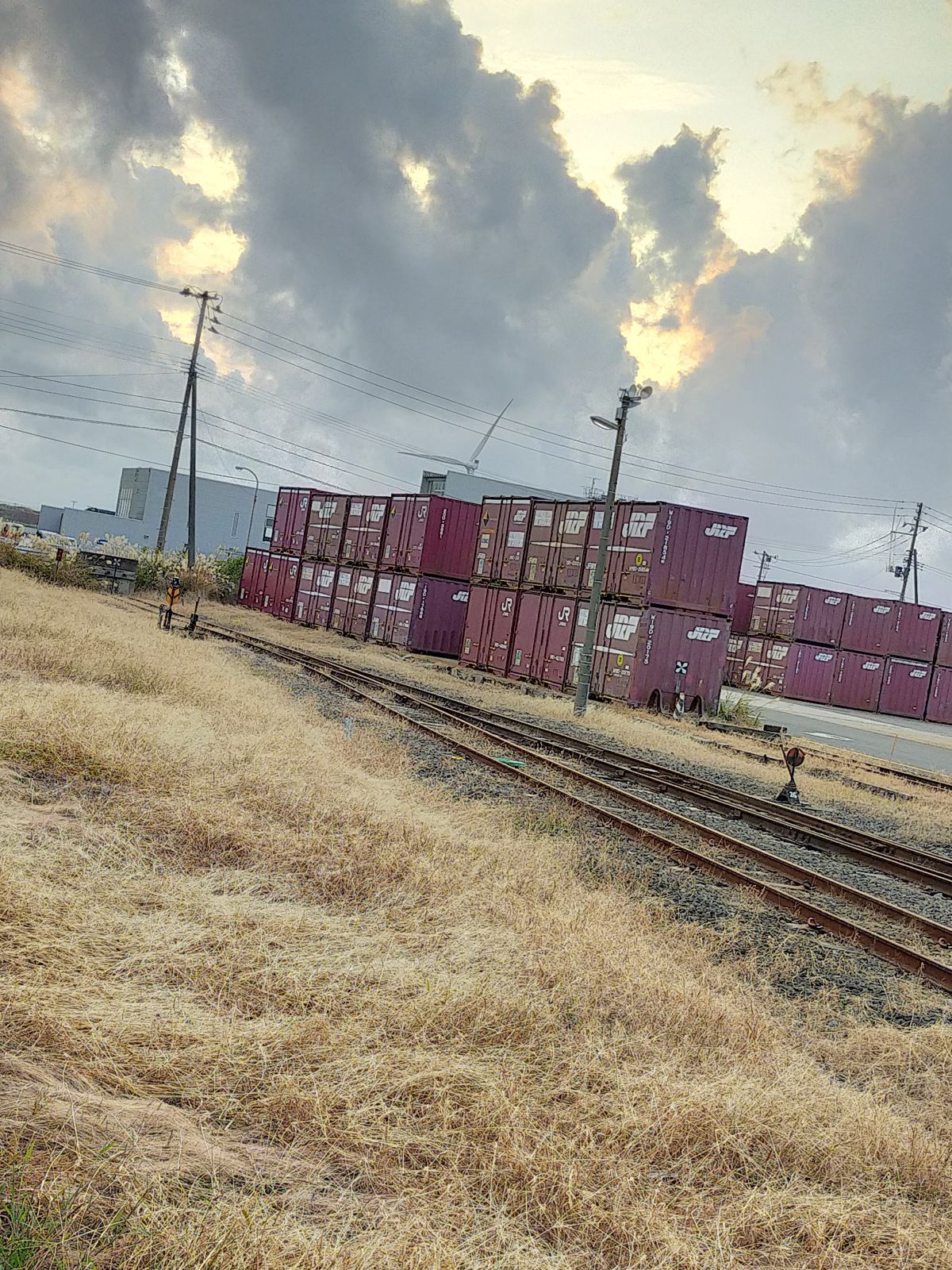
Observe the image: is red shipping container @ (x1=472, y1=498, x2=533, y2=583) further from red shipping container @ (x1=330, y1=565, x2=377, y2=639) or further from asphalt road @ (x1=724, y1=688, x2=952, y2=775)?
asphalt road @ (x1=724, y1=688, x2=952, y2=775)

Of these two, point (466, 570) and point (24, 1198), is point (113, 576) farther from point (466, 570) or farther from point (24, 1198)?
point (24, 1198)

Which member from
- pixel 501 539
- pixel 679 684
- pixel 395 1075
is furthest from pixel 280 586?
pixel 395 1075

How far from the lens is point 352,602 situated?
118 ft

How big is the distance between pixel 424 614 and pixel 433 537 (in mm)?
2611

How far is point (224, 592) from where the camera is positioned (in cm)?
4584

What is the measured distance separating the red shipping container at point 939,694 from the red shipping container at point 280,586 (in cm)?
2756

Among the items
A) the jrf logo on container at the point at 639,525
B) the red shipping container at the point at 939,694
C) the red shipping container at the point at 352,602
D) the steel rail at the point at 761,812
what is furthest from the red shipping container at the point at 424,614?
the red shipping container at the point at 939,694

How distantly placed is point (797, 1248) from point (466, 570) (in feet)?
100

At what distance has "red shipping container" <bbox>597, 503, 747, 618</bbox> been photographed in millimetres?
24125

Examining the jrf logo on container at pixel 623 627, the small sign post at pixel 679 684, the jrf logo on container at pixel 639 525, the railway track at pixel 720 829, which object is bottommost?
the railway track at pixel 720 829

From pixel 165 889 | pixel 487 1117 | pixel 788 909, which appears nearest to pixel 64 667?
pixel 165 889

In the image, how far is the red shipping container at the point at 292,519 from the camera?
40562 millimetres

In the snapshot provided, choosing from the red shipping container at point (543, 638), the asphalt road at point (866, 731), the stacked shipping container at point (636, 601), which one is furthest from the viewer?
the red shipping container at point (543, 638)

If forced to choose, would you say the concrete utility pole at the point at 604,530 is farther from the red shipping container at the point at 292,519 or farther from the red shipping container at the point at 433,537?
the red shipping container at the point at 292,519
